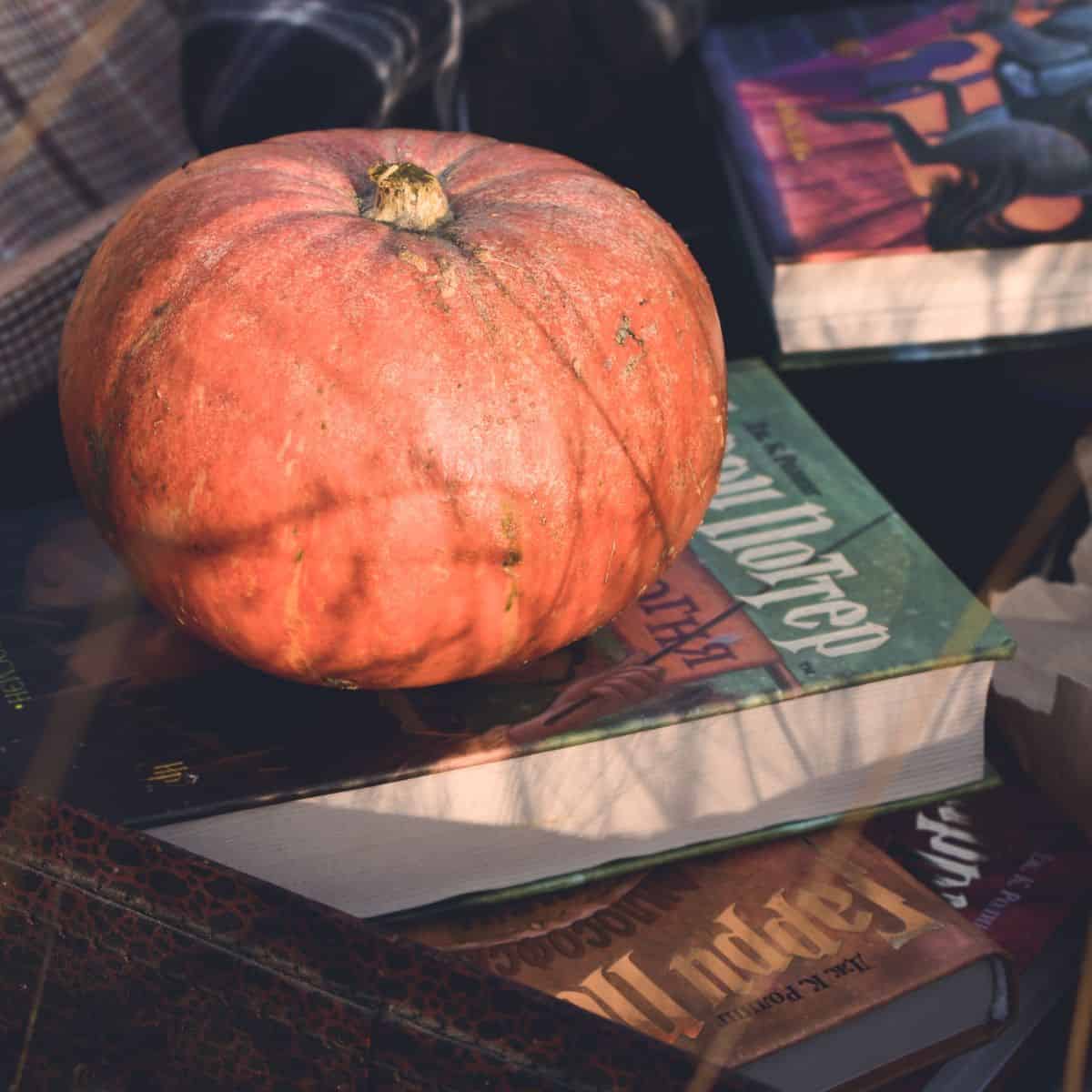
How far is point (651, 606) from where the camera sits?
2.79 feet

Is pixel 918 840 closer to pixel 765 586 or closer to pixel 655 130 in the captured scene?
pixel 765 586

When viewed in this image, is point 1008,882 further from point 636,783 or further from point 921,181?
point 921,181

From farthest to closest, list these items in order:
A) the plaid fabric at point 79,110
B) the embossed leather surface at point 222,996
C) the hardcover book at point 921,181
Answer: the plaid fabric at point 79,110 → the hardcover book at point 921,181 → the embossed leather surface at point 222,996

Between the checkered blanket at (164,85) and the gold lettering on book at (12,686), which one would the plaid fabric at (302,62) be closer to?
the checkered blanket at (164,85)

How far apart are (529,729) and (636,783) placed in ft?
0.26

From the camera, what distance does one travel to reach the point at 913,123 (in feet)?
3.60

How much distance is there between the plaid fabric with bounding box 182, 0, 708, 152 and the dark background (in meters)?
0.14

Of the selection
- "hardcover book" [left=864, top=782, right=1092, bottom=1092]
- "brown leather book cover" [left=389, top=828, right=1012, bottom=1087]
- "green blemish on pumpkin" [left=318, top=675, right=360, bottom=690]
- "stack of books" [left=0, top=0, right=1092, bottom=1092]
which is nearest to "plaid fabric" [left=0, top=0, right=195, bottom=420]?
"stack of books" [left=0, top=0, right=1092, bottom=1092]

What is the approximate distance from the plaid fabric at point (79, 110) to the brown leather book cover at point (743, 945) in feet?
2.15

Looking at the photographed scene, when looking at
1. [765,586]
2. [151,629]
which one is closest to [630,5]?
[765,586]

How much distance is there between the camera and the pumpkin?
626mm

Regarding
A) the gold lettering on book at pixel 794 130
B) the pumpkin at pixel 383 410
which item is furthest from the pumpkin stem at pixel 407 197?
the gold lettering on book at pixel 794 130

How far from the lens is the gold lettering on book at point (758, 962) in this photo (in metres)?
0.70

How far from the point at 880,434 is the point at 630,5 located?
1.42 feet
